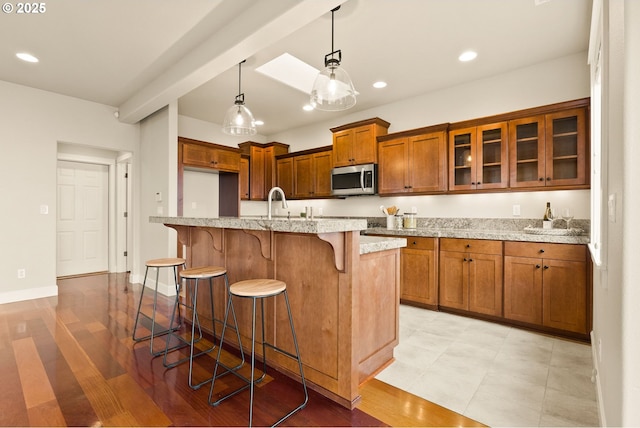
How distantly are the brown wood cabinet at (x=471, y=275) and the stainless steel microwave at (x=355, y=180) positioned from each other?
1391 mm

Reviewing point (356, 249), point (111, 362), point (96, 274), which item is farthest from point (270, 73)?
point (96, 274)

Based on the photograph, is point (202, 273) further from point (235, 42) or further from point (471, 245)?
point (471, 245)

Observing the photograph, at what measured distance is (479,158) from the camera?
3.59m

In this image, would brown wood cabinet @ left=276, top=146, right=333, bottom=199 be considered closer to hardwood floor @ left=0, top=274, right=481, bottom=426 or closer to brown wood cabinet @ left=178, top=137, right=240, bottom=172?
brown wood cabinet @ left=178, top=137, right=240, bottom=172

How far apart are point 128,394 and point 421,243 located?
123 inches

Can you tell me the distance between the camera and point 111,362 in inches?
90.0

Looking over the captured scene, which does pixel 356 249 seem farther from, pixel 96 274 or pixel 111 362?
pixel 96 274

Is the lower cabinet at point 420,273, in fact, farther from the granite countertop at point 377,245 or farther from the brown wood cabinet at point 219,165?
the brown wood cabinet at point 219,165

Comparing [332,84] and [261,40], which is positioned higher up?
[261,40]

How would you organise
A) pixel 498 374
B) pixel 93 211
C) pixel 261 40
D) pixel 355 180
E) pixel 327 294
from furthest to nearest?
pixel 93 211 < pixel 355 180 < pixel 261 40 < pixel 498 374 < pixel 327 294

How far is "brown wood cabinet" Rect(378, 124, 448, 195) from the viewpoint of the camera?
3855mm

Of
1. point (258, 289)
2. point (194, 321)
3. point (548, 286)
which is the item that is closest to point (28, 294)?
point (194, 321)

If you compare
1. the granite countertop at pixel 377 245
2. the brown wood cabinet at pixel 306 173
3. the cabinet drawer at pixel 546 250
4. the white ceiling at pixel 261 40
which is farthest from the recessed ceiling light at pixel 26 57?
the cabinet drawer at pixel 546 250

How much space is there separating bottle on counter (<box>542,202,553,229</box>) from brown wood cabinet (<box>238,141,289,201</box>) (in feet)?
14.5
